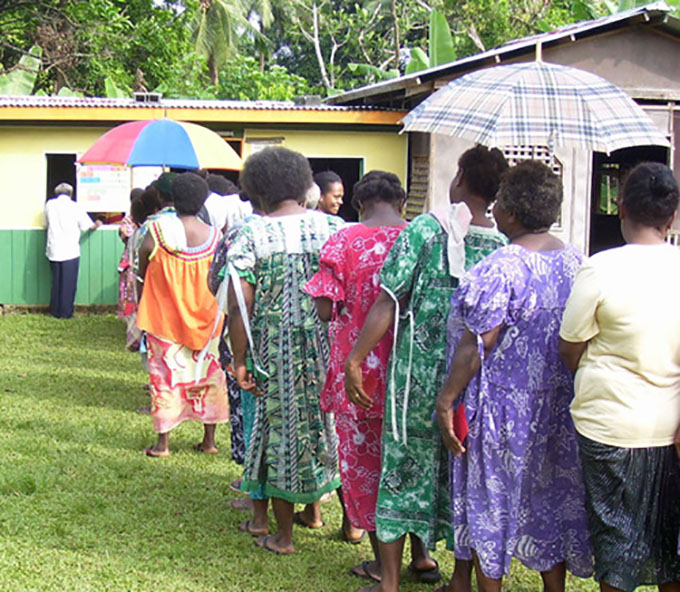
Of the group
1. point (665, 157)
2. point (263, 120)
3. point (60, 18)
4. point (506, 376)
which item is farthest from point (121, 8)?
point (506, 376)

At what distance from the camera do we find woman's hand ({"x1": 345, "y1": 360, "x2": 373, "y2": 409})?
3.91 m

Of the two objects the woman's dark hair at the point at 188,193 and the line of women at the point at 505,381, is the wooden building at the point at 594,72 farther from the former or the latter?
the line of women at the point at 505,381

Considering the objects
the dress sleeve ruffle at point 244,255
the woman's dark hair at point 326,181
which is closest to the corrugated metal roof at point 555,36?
the woman's dark hair at point 326,181

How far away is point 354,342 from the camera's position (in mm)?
4203

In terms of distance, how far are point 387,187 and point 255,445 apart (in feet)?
4.77

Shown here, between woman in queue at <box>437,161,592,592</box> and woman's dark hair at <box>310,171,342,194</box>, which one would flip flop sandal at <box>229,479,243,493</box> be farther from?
woman in queue at <box>437,161,592,592</box>

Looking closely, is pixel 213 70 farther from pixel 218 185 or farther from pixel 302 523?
pixel 302 523

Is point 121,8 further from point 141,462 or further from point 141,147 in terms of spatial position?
point 141,462

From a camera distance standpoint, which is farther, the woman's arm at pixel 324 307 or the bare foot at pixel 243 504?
the bare foot at pixel 243 504

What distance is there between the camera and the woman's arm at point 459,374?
355cm

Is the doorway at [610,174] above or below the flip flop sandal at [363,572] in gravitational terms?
above

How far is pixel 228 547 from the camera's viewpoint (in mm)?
4820

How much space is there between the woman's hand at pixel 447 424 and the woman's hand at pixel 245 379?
1221 millimetres

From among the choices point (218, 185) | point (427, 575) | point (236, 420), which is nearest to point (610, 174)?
point (218, 185)
